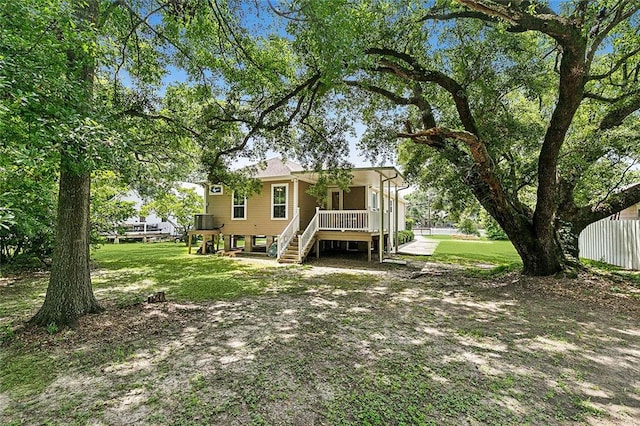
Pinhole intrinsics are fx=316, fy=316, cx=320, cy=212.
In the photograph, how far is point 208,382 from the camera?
310 centimetres

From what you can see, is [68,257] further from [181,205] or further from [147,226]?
[147,226]

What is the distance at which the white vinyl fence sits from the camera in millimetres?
9664

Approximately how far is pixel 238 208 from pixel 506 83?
11924mm

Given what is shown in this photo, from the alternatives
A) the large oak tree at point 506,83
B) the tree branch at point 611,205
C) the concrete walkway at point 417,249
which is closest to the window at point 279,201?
the large oak tree at point 506,83

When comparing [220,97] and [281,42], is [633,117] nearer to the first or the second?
[281,42]

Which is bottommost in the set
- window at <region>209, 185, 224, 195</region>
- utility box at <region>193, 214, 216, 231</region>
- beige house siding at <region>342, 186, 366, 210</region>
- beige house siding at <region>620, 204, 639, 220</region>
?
utility box at <region>193, 214, 216, 231</region>

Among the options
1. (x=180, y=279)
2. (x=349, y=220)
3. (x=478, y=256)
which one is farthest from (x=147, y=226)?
(x=478, y=256)

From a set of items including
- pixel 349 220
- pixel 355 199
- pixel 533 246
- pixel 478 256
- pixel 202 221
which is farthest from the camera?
pixel 478 256

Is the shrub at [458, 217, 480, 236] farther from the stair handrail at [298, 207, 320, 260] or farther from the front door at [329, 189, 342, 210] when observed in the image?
the stair handrail at [298, 207, 320, 260]

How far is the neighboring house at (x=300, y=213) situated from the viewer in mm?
12547

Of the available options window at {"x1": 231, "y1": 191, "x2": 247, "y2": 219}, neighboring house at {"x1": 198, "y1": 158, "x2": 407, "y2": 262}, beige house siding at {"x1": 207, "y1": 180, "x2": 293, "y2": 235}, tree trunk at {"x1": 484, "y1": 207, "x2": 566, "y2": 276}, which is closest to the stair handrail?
neighboring house at {"x1": 198, "y1": 158, "x2": 407, "y2": 262}

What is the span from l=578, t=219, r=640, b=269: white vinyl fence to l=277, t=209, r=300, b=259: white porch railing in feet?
37.0

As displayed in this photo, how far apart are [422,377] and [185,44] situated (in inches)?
310

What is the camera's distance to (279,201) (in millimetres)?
14594
